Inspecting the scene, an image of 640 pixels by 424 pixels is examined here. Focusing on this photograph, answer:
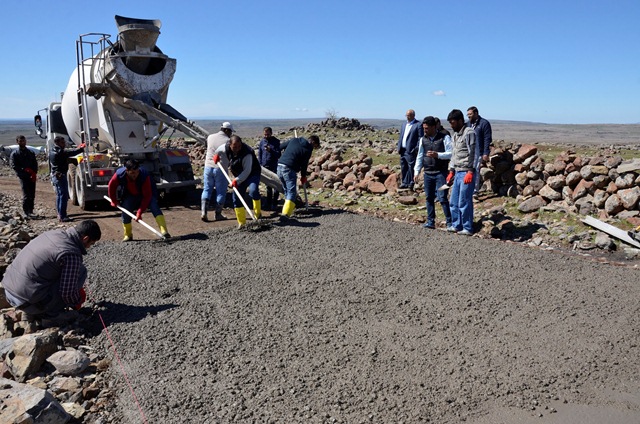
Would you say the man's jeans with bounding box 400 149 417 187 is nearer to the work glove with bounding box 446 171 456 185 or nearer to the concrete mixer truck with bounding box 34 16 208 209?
the work glove with bounding box 446 171 456 185

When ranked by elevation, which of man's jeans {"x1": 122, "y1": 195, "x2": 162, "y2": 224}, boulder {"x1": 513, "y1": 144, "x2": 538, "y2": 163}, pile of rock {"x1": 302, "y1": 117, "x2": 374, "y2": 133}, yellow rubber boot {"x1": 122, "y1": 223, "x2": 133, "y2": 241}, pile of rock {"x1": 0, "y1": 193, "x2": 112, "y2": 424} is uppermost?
pile of rock {"x1": 302, "y1": 117, "x2": 374, "y2": 133}

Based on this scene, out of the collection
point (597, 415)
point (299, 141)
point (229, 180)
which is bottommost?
point (597, 415)

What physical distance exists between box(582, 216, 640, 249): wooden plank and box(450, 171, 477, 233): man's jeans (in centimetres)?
188

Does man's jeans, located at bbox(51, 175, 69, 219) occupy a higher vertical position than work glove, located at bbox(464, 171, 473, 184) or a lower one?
lower

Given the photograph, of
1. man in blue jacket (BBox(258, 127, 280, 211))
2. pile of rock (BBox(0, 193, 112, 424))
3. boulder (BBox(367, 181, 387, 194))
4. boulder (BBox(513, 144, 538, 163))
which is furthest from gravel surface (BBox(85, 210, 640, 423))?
boulder (BBox(367, 181, 387, 194))

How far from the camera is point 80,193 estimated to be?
38.7 feet

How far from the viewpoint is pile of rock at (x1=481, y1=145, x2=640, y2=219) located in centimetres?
879

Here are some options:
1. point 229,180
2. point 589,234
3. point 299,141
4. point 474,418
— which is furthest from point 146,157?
point 474,418

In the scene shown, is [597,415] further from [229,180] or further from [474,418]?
[229,180]

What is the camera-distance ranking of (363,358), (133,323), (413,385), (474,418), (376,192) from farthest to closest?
(376,192)
(133,323)
(363,358)
(413,385)
(474,418)

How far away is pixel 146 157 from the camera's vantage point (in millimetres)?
12133

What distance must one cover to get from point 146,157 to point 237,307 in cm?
763

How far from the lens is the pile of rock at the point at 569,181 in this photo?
28.8 feet

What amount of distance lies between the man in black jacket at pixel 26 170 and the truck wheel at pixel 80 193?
92 cm
